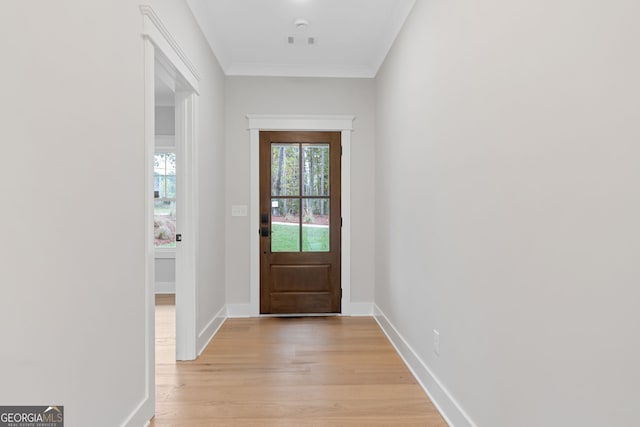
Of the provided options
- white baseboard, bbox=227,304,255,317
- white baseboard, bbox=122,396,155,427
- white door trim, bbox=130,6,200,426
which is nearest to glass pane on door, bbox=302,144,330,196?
white baseboard, bbox=227,304,255,317

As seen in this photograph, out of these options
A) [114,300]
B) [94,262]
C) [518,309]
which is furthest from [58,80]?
[518,309]

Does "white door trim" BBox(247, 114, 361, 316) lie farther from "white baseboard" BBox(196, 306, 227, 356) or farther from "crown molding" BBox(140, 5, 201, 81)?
"crown molding" BBox(140, 5, 201, 81)

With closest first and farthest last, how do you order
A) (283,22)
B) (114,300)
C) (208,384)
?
(114,300) → (208,384) → (283,22)

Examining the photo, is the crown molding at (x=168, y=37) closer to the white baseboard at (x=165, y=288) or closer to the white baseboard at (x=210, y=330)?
the white baseboard at (x=210, y=330)

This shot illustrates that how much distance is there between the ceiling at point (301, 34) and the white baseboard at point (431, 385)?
8.35ft

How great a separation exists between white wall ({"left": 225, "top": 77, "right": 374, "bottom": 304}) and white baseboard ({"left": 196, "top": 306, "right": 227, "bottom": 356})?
23 cm

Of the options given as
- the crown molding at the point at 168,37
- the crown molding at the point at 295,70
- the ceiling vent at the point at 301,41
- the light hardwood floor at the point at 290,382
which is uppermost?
the ceiling vent at the point at 301,41

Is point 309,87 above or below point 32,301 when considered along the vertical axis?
above

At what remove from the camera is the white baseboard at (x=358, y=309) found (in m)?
4.05

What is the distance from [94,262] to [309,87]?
10.3 feet

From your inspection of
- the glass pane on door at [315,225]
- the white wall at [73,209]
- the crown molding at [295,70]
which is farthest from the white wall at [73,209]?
the glass pane on door at [315,225]

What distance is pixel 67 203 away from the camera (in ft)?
4.18

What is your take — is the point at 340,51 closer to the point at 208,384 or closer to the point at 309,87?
the point at 309,87

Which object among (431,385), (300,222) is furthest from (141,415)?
(300,222)
